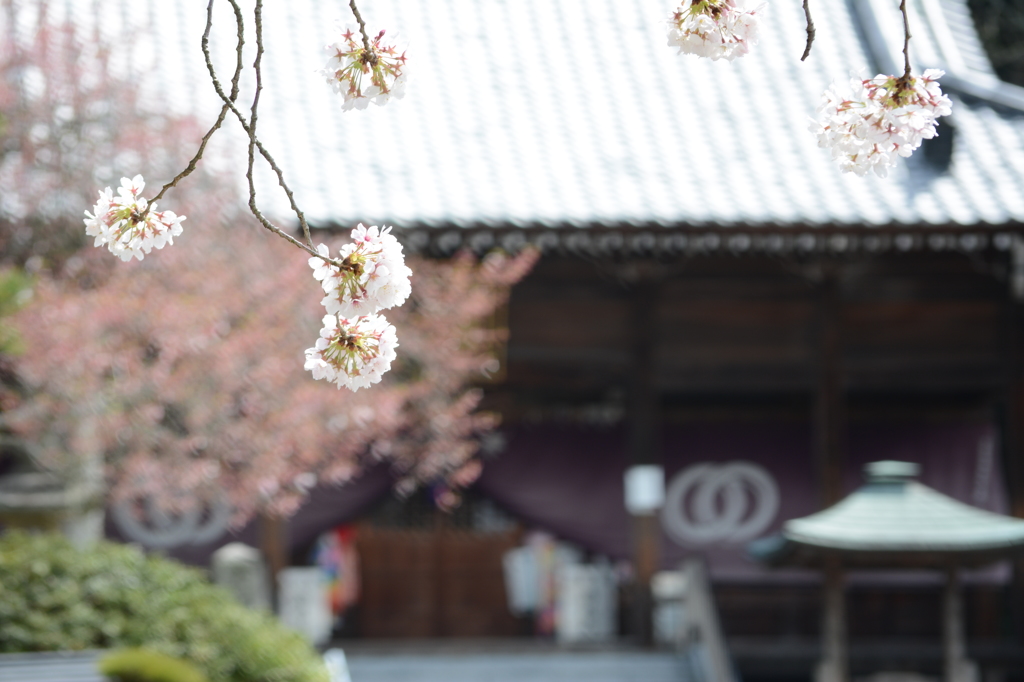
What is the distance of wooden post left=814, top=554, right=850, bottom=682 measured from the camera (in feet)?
27.3

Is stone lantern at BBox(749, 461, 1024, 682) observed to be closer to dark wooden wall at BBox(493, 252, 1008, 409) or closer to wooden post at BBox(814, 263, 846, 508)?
wooden post at BBox(814, 263, 846, 508)

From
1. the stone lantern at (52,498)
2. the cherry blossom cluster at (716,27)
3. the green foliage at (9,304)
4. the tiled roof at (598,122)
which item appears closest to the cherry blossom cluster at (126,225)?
the cherry blossom cluster at (716,27)

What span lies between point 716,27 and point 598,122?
8558 mm

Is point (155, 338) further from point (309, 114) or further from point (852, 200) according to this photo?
point (852, 200)

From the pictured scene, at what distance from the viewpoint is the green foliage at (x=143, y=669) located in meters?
5.48

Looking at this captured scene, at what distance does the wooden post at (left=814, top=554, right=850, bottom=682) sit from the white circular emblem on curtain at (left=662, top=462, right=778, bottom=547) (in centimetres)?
183

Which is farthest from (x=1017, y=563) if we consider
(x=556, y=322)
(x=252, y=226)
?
(x=252, y=226)

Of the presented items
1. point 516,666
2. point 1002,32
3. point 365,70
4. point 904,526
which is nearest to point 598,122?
point 516,666

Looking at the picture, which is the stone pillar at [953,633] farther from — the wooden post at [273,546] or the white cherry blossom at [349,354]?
the white cherry blossom at [349,354]

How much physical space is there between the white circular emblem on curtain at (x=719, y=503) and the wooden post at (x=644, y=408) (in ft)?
2.82

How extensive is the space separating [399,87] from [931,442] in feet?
31.1

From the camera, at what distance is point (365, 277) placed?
2.26 metres

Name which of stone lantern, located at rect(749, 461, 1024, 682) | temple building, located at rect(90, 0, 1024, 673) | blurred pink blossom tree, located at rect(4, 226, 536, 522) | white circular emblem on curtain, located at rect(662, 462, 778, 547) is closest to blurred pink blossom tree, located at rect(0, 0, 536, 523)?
blurred pink blossom tree, located at rect(4, 226, 536, 522)

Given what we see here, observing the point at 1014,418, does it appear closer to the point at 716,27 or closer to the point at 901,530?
the point at 901,530
